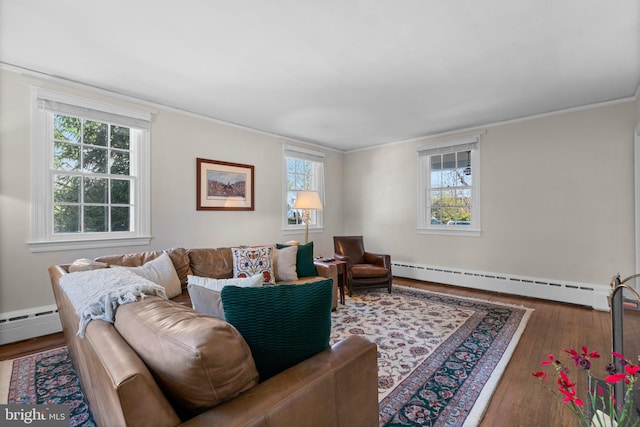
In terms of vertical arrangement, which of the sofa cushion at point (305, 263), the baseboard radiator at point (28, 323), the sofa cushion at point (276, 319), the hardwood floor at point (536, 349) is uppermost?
the sofa cushion at point (276, 319)

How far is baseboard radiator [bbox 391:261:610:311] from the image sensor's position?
3.58m

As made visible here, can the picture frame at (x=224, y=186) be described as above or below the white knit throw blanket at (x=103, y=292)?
above

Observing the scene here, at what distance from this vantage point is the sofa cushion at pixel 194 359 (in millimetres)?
782

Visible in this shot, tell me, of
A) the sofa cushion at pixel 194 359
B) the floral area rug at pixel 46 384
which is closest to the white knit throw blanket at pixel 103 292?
the sofa cushion at pixel 194 359

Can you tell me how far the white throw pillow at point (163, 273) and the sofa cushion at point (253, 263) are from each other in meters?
0.58

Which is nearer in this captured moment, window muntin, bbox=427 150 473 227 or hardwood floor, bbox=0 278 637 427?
hardwood floor, bbox=0 278 637 427

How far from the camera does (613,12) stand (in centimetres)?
197

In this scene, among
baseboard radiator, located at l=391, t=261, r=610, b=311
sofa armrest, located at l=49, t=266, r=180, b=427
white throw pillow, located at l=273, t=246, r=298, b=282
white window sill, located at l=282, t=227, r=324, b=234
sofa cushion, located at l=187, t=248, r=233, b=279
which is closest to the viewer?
sofa armrest, located at l=49, t=266, r=180, b=427

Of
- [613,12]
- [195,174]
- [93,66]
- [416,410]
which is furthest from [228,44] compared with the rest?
[416,410]

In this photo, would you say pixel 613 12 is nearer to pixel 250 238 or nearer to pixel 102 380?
pixel 102 380

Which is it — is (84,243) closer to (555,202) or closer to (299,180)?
(299,180)

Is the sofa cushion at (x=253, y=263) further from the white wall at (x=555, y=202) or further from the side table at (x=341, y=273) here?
the white wall at (x=555, y=202)

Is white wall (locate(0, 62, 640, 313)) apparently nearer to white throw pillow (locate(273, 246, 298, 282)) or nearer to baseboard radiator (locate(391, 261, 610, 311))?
Result: baseboard radiator (locate(391, 261, 610, 311))

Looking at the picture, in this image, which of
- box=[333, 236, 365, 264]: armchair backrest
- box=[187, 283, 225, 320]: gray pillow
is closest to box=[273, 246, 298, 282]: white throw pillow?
box=[333, 236, 365, 264]: armchair backrest
